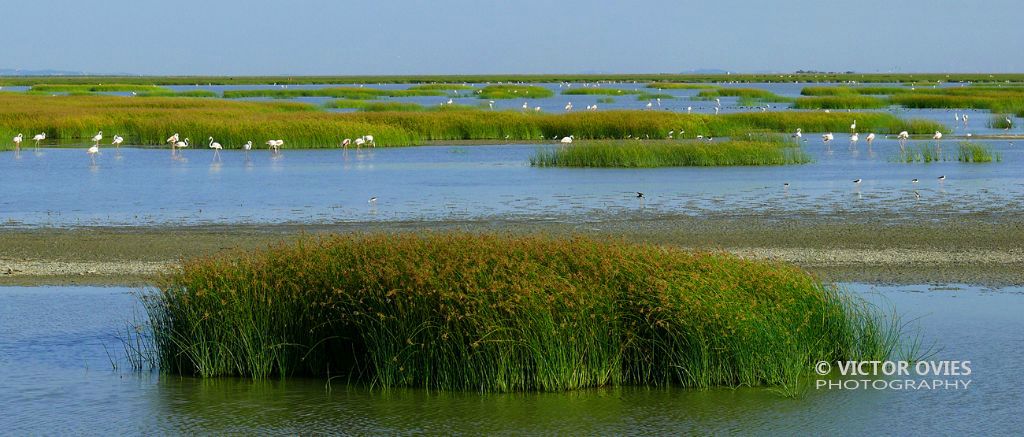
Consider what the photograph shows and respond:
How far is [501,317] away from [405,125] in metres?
44.4

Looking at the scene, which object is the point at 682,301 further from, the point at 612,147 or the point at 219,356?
the point at 612,147

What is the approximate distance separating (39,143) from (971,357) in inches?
1764

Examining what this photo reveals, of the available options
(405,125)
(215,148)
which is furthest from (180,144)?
(405,125)

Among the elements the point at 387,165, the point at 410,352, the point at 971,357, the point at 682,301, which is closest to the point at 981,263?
the point at 971,357

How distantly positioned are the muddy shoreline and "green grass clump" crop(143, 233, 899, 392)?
4.10 meters

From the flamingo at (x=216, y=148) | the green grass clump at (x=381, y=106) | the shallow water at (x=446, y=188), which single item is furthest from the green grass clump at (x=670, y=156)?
the green grass clump at (x=381, y=106)

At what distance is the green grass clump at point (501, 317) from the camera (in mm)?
10414

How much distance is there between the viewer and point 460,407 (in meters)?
10.3

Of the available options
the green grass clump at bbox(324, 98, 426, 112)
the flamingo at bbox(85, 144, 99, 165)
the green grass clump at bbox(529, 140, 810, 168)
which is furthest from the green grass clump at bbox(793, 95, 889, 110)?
the flamingo at bbox(85, 144, 99, 165)

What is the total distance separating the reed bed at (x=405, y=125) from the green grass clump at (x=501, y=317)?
37.9m

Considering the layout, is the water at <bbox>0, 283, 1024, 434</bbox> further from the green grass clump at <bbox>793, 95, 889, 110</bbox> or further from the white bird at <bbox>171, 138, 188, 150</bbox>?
the green grass clump at <bbox>793, 95, 889, 110</bbox>

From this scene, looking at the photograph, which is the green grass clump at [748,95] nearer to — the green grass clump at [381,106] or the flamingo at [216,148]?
the green grass clump at [381,106]

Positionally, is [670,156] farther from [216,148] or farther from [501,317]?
[501,317]

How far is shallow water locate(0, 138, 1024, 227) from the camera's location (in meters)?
24.9
